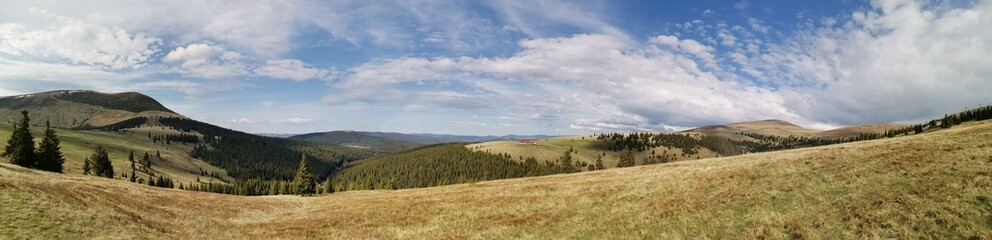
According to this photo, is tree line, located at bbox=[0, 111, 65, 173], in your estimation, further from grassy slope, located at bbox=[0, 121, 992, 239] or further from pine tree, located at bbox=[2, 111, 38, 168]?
grassy slope, located at bbox=[0, 121, 992, 239]

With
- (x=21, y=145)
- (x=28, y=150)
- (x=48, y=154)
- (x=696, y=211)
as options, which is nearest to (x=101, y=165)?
(x=48, y=154)

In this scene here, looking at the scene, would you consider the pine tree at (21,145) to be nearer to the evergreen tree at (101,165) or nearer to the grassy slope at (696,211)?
the evergreen tree at (101,165)

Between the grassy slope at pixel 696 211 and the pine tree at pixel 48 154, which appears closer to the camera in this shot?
the grassy slope at pixel 696 211

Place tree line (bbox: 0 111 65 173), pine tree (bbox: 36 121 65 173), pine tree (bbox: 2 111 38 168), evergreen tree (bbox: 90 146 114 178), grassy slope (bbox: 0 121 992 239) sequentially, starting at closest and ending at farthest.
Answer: grassy slope (bbox: 0 121 992 239), pine tree (bbox: 2 111 38 168), tree line (bbox: 0 111 65 173), pine tree (bbox: 36 121 65 173), evergreen tree (bbox: 90 146 114 178)

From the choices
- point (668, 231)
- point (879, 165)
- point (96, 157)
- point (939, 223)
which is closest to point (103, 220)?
point (668, 231)

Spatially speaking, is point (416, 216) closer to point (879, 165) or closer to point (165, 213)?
point (165, 213)

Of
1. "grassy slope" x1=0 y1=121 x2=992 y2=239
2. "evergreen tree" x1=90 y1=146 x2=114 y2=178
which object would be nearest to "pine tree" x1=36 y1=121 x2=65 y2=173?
"evergreen tree" x1=90 y1=146 x2=114 y2=178

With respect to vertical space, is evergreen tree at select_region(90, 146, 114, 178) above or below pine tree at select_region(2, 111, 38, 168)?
below

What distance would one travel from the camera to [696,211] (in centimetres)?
2078

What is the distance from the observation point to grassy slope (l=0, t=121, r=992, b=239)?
616 inches

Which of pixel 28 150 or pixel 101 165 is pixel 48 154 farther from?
pixel 101 165

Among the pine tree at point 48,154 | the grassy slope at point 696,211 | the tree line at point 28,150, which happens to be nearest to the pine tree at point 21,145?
the tree line at point 28,150

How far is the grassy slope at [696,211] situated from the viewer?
15.7 m

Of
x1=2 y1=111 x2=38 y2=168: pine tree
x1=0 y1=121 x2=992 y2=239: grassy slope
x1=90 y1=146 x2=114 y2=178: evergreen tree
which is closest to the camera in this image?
x1=0 y1=121 x2=992 y2=239: grassy slope
